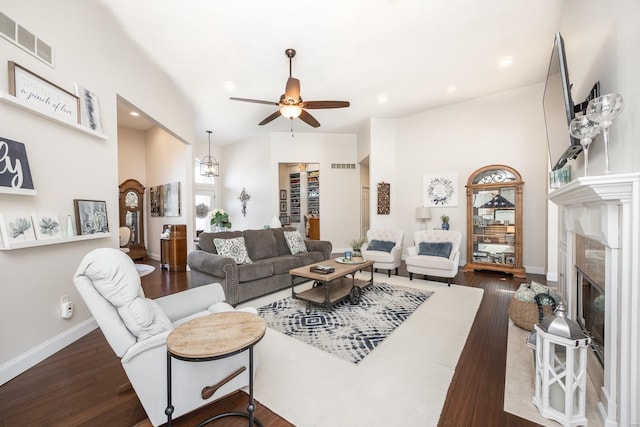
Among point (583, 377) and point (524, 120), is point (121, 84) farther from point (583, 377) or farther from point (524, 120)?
point (524, 120)

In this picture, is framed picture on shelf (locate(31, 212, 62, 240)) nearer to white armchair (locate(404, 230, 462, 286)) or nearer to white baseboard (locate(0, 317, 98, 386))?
white baseboard (locate(0, 317, 98, 386))

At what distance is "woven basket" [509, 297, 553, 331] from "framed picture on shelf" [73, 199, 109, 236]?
4408mm

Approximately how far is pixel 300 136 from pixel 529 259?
5.91 metres

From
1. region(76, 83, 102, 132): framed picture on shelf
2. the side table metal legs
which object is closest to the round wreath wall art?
the side table metal legs

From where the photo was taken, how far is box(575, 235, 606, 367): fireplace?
5.61 feet

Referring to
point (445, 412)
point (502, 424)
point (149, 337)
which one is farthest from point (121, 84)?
point (502, 424)

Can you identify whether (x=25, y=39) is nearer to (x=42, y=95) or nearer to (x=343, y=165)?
(x=42, y=95)

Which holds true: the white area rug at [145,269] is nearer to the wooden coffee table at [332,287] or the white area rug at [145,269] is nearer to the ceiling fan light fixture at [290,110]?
the wooden coffee table at [332,287]

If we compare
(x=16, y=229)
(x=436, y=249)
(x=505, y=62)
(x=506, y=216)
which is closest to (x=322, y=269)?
(x=436, y=249)

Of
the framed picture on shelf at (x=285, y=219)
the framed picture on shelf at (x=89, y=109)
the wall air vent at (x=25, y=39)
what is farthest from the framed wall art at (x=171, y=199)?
the wall air vent at (x=25, y=39)

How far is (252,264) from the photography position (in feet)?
11.9

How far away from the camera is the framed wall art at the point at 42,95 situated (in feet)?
6.40

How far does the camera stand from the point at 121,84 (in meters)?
3.14

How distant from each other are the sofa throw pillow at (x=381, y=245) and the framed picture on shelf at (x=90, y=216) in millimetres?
4021
